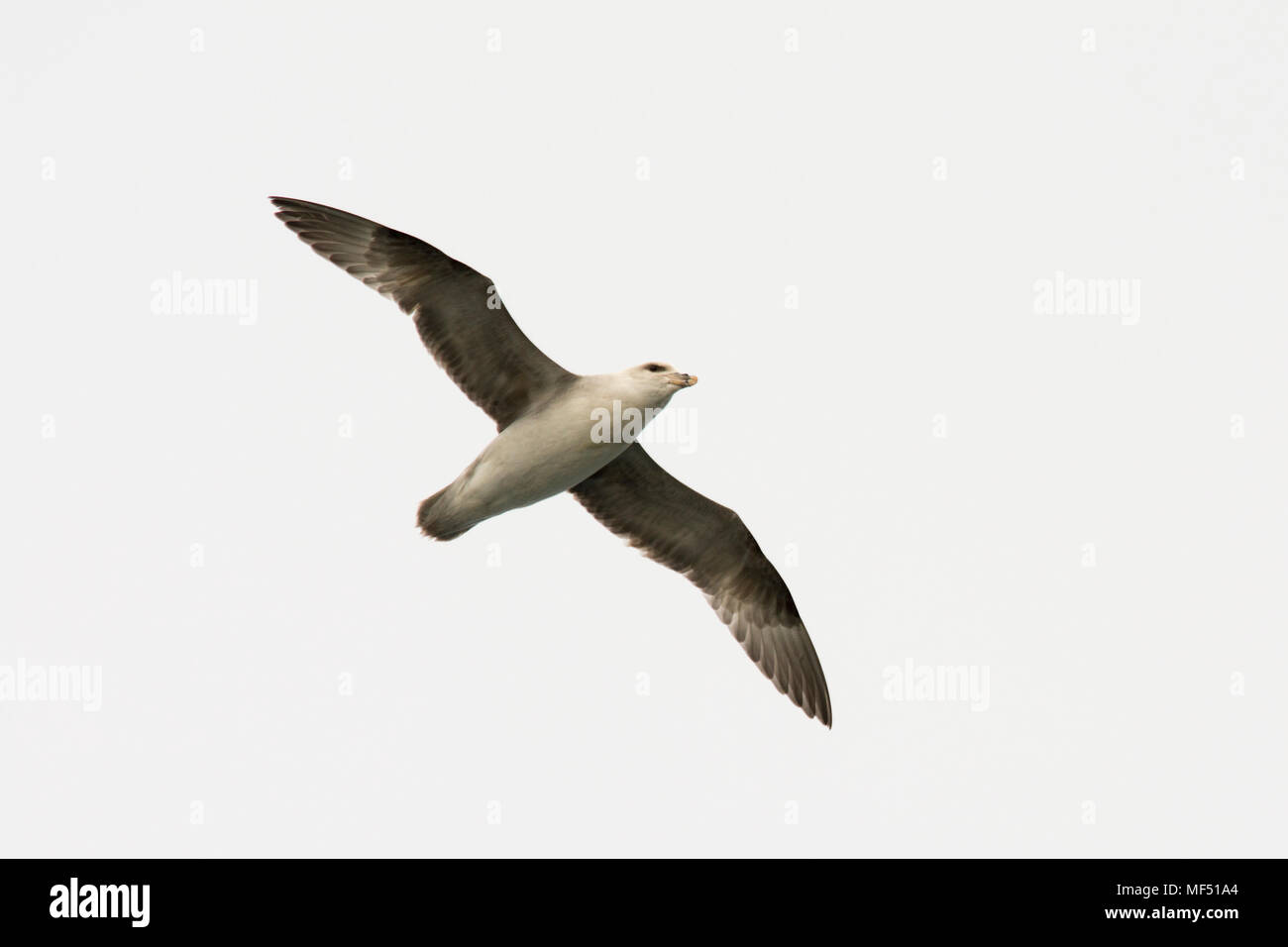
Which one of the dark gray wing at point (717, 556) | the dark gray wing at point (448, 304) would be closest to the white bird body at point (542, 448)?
the dark gray wing at point (448, 304)

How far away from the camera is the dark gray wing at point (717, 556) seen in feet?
54.0

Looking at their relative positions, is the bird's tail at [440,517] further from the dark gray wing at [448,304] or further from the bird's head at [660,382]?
the bird's head at [660,382]

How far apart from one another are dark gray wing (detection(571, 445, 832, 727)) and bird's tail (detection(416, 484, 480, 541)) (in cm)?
196

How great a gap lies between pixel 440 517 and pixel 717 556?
12.4 feet

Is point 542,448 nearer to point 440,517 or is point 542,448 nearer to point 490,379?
point 490,379

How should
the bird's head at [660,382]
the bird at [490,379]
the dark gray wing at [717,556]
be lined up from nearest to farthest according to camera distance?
the bird's head at [660,382]
the bird at [490,379]
the dark gray wing at [717,556]

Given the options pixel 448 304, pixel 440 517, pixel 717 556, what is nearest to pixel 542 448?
pixel 440 517

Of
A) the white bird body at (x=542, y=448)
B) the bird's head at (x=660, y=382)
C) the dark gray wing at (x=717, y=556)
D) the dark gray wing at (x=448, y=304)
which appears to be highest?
the dark gray wing at (x=448, y=304)

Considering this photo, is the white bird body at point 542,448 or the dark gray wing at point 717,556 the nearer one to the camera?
the white bird body at point 542,448

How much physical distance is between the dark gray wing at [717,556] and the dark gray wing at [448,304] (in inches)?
62.8

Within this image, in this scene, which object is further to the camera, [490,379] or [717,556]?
[717,556]

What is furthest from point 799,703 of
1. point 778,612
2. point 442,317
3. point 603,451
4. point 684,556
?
point 442,317

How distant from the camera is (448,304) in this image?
14.8 meters
